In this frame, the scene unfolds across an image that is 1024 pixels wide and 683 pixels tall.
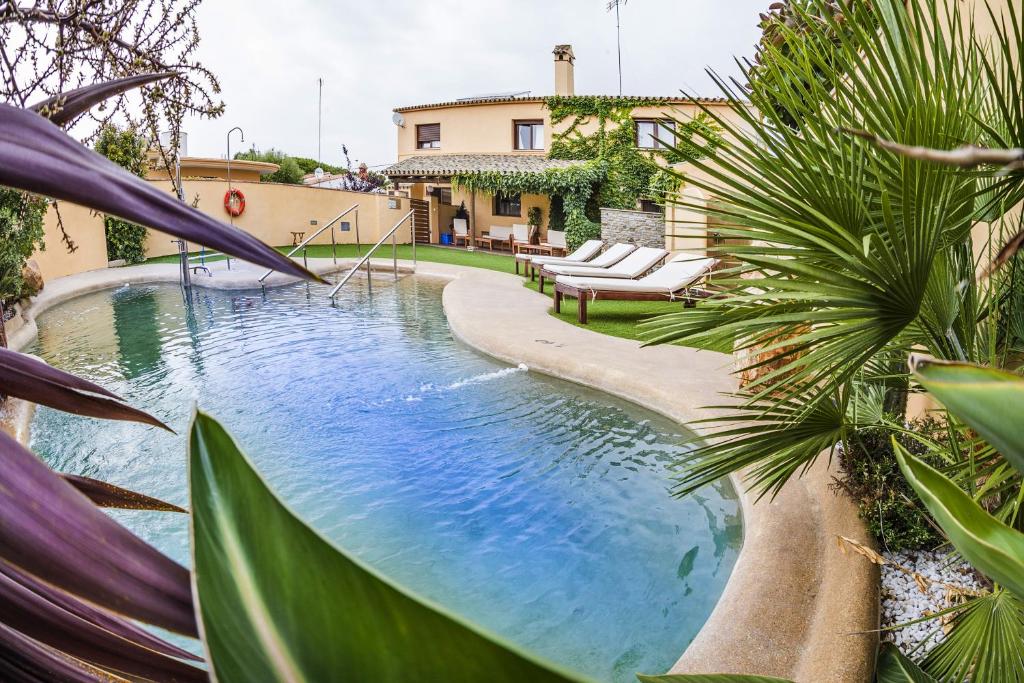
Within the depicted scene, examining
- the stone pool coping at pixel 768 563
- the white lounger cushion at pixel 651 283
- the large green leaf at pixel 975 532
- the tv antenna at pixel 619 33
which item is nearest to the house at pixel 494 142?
the tv antenna at pixel 619 33

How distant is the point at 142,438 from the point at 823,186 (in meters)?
6.27

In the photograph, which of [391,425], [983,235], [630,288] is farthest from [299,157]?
[983,235]

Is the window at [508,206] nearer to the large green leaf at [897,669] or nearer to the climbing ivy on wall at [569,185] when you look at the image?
the climbing ivy on wall at [569,185]

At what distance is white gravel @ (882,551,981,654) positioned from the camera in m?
3.03

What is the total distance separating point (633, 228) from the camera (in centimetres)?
1861

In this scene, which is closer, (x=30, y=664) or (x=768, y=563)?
(x=30, y=664)

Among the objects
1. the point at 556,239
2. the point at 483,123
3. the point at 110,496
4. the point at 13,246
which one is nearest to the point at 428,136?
the point at 483,123

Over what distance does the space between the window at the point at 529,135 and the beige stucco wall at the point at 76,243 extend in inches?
598

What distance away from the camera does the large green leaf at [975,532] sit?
519 mm

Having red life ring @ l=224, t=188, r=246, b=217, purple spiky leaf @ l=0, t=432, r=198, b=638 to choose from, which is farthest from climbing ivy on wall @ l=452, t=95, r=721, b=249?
purple spiky leaf @ l=0, t=432, r=198, b=638

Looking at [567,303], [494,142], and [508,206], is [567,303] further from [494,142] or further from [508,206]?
[494,142]

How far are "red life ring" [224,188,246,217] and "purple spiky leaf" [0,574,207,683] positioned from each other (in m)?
24.0

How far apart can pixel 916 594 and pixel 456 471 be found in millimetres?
3325

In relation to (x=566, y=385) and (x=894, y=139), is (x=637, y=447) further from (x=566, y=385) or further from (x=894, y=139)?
(x=894, y=139)
